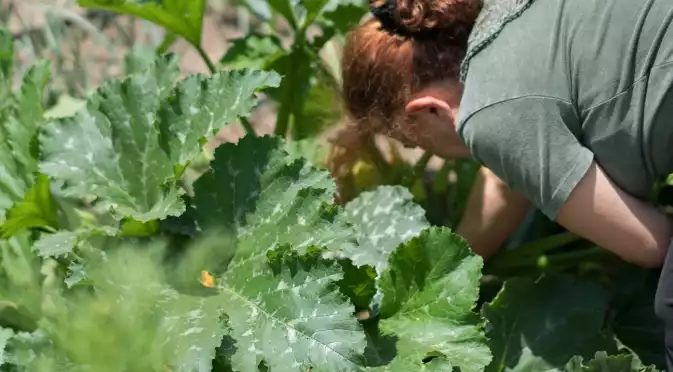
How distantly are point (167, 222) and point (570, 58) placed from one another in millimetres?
589

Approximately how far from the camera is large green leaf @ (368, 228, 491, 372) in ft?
3.58

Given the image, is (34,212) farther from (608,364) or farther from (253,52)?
(608,364)

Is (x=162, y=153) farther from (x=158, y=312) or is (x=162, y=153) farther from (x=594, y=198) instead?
(x=594, y=198)

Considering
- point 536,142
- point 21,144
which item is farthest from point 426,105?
point 21,144

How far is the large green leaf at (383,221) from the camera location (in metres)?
1.28

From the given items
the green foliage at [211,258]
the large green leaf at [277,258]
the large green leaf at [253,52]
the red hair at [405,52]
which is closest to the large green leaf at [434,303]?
the green foliage at [211,258]

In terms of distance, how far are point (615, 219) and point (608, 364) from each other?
0.22m

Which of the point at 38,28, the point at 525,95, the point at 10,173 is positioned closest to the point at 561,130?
the point at 525,95

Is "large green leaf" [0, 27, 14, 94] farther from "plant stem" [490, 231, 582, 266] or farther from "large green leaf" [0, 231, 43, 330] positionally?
"plant stem" [490, 231, 582, 266]

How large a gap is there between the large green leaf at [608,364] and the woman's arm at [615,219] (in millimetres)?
142

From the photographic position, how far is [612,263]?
1.44 meters

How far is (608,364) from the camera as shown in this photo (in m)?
1.16

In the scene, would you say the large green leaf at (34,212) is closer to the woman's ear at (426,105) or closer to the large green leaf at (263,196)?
the large green leaf at (263,196)

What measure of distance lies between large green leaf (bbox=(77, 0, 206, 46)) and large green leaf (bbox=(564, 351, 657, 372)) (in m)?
0.80
